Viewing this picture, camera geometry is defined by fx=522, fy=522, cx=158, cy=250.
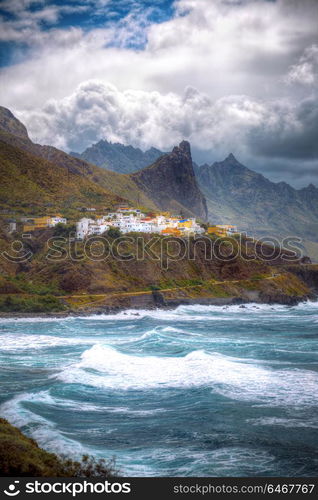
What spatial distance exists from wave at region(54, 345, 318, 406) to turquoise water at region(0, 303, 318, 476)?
8 centimetres

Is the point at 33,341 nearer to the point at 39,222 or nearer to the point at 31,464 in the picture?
the point at 31,464

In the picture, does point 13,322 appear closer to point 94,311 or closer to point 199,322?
point 94,311

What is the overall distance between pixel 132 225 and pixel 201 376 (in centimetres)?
10063

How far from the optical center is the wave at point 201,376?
32.1 metres

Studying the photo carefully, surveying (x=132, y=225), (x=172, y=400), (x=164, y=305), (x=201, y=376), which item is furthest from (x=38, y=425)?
(x=132, y=225)

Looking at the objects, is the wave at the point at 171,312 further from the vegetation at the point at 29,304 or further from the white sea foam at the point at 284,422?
the white sea foam at the point at 284,422

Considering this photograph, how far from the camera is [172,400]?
3150 centimetres

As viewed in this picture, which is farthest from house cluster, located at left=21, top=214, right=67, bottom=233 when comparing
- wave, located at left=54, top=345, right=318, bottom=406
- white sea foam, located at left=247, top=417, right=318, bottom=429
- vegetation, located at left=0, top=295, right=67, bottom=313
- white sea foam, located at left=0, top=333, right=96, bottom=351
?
white sea foam, located at left=247, top=417, right=318, bottom=429

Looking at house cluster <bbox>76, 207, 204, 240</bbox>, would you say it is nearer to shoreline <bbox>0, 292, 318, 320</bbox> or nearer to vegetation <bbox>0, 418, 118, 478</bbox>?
shoreline <bbox>0, 292, 318, 320</bbox>

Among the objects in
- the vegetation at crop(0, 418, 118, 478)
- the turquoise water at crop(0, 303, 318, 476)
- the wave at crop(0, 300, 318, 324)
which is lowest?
the wave at crop(0, 300, 318, 324)

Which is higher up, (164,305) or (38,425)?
(164,305)

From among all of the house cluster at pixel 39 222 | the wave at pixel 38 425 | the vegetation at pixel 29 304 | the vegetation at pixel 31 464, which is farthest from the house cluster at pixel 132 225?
the vegetation at pixel 31 464

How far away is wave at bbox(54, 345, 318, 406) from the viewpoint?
32125 mm

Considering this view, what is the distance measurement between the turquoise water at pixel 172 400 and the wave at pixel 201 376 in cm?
8
